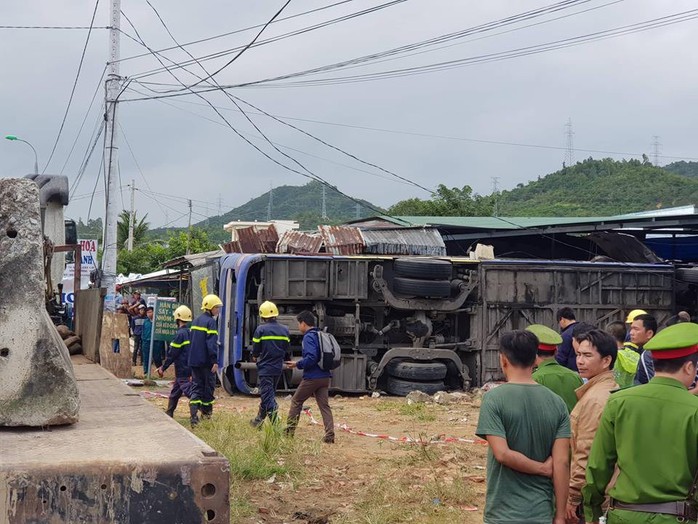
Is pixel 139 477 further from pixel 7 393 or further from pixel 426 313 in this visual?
pixel 426 313

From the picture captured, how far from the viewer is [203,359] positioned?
39.2ft

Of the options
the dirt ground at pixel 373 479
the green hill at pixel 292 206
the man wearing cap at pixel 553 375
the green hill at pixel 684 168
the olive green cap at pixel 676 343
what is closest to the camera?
the olive green cap at pixel 676 343

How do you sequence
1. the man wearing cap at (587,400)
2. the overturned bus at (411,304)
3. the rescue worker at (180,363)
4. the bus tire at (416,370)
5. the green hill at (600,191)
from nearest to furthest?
the man wearing cap at (587,400)
the rescue worker at (180,363)
the overturned bus at (411,304)
the bus tire at (416,370)
the green hill at (600,191)

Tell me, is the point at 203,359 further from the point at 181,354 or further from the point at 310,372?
the point at 310,372

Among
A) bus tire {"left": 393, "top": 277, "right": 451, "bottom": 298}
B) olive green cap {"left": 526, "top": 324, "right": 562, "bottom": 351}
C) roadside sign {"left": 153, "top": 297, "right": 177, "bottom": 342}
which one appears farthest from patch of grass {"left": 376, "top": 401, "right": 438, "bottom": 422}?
olive green cap {"left": 526, "top": 324, "right": 562, "bottom": 351}

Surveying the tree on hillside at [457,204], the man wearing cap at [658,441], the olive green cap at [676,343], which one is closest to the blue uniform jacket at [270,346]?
the man wearing cap at [658,441]

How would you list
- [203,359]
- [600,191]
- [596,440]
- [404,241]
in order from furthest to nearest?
1. [600,191]
2. [404,241]
3. [203,359]
4. [596,440]

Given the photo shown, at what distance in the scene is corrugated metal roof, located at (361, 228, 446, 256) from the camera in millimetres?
17609

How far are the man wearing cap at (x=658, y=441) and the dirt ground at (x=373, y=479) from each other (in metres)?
3.66

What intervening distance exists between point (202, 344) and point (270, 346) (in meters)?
0.93

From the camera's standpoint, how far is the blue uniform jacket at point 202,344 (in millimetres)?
11898

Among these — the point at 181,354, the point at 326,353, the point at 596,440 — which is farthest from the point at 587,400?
the point at 181,354

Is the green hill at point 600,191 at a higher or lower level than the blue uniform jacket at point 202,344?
higher

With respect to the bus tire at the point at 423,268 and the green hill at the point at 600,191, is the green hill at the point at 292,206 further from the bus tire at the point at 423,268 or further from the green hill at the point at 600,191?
the bus tire at the point at 423,268
